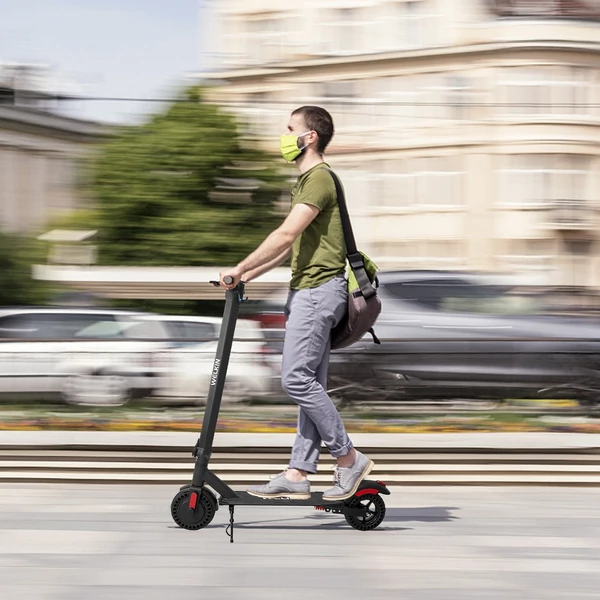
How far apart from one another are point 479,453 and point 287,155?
7.30 feet

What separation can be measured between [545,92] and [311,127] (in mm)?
35844

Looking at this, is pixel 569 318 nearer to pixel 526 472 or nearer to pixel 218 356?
pixel 526 472

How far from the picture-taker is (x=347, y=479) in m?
5.45

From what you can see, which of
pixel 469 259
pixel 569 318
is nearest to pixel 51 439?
pixel 569 318

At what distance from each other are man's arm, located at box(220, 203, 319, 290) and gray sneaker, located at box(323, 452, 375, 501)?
0.90 m

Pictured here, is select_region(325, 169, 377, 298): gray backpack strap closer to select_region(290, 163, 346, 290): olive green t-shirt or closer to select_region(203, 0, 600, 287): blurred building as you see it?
select_region(290, 163, 346, 290): olive green t-shirt

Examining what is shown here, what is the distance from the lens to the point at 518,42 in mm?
40188

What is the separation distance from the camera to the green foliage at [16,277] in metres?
36.5

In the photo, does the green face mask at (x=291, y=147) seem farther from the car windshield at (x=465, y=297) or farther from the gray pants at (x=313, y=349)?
the car windshield at (x=465, y=297)

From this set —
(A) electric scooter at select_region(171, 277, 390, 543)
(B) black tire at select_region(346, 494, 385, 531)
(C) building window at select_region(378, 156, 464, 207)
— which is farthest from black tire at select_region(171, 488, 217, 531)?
(C) building window at select_region(378, 156, 464, 207)

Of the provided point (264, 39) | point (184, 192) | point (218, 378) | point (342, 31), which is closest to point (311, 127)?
point (218, 378)

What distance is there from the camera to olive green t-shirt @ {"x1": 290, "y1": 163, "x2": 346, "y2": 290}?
5.38 metres

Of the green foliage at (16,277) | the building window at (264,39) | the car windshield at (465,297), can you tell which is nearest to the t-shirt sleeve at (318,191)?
the car windshield at (465,297)

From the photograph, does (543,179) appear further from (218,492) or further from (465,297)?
(218,492)
